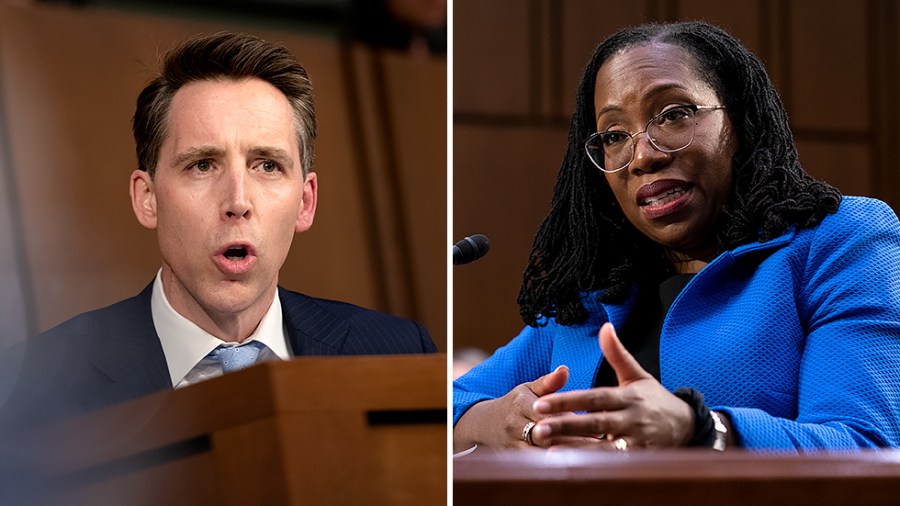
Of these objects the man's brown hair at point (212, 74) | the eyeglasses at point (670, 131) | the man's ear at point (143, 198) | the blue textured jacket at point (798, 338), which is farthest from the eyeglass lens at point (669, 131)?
the man's ear at point (143, 198)

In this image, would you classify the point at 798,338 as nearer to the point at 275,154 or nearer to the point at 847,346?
the point at 847,346

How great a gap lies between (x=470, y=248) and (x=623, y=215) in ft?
0.75

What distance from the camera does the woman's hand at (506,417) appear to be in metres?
0.95

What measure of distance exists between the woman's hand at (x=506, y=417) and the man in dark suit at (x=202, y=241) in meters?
0.15

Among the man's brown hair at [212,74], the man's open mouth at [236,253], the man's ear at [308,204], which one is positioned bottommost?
the man's open mouth at [236,253]

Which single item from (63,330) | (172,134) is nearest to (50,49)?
(172,134)

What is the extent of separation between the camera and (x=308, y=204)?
1.04 meters

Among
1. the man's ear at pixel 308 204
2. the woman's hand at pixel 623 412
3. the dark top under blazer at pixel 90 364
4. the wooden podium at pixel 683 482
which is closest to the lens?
the wooden podium at pixel 683 482

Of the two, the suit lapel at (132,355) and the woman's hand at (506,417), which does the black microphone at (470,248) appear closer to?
the woman's hand at (506,417)

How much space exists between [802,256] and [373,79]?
45 cm

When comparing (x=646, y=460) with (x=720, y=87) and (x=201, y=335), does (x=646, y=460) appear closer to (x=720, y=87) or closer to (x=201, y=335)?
(x=201, y=335)

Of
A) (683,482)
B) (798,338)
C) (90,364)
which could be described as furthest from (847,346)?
(90,364)

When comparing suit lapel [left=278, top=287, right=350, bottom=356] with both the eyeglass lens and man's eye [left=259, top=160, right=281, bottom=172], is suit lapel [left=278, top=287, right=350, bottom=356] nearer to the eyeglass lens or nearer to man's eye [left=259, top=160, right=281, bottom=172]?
man's eye [left=259, top=160, right=281, bottom=172]

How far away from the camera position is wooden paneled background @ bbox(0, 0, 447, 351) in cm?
94
